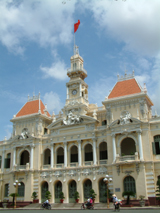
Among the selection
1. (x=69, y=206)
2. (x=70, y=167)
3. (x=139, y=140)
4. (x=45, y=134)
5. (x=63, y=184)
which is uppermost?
(x=45, y=134)

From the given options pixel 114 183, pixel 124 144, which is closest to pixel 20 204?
pixel 114 183

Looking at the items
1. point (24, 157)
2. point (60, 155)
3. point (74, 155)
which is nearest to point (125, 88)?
point (74, 155)

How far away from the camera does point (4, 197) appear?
44438 millimetres

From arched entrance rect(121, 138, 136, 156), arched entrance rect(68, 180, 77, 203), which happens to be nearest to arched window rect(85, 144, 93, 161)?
arched entrance rect(68, 180, 77, 203)

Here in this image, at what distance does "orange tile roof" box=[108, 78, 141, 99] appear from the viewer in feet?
125

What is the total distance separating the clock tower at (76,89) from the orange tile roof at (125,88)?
214 inches

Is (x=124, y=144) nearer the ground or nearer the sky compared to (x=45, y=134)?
nearer the ground

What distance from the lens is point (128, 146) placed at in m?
38.2

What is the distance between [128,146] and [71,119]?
1007 cm

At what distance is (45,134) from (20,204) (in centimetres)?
1181

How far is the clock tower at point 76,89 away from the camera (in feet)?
138

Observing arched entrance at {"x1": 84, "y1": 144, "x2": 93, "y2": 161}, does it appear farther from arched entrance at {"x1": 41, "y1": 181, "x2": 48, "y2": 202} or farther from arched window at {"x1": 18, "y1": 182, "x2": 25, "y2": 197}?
arched window at {"x1": 18, "y1": 182, "x2": 25, "y2": 197}

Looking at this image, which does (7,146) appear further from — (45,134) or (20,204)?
(20,204)

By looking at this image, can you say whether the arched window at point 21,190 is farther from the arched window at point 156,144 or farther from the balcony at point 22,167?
the arched window at point 156,144
